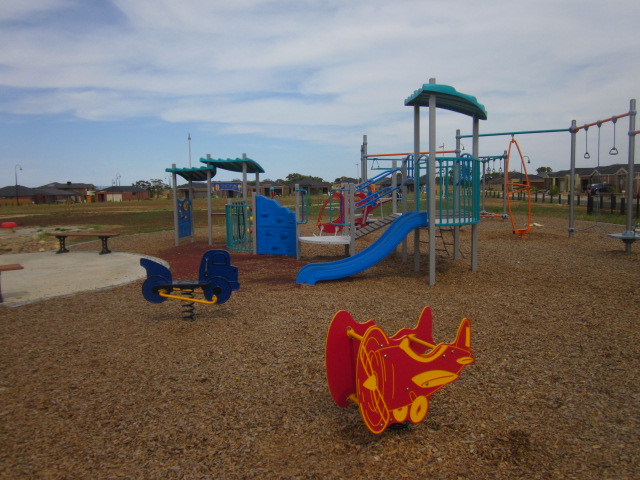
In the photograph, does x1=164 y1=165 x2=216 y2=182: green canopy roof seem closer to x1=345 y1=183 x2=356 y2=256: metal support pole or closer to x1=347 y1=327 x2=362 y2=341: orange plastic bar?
x1=345 y1=183 x2=356 y2=256: metal support pole

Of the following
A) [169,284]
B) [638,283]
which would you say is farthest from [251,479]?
[638,283]

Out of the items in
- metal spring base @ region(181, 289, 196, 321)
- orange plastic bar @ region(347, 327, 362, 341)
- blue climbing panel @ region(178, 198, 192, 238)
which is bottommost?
metal spring base @ region(181, 289, 196, 321)

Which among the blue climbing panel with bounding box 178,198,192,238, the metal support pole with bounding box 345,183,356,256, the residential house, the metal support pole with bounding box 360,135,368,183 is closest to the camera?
the metal support pole with bounding box 345,183,356,256

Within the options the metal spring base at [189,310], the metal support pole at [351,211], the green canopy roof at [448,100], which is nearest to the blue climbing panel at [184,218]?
the metal support pole at [351,211]

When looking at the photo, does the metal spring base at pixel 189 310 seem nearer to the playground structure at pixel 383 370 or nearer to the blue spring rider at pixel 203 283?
the blue spring rider at pixel 203 283

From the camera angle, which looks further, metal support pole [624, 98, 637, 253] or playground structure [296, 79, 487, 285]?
metal support pole [624, 98, 637, 253]

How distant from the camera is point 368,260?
27.3ft

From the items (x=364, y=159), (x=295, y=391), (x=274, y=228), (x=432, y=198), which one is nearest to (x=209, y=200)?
(x=274, y=228)

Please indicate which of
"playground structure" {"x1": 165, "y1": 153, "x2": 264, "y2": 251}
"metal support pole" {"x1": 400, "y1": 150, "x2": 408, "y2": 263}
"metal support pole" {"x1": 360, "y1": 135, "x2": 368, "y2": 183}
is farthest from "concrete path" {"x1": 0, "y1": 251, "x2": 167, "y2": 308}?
"metal support pole" {"x1": 360, "y1": 135, "x2": 368, "y2": 183}

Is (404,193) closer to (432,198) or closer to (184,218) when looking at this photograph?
(432,198)

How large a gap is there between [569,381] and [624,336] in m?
A: 1.52

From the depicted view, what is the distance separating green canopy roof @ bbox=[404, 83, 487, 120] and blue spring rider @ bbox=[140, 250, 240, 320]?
4.29 metres

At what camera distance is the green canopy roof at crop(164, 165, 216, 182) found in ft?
45.7

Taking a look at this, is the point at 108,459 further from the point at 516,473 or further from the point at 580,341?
the point at 580,341
